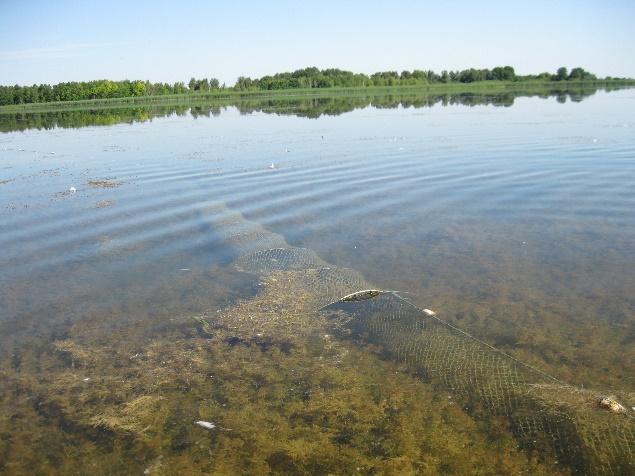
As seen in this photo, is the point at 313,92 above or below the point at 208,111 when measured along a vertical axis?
above

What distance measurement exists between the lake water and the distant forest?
10710 cm

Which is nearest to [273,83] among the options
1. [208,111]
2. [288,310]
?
[208,111]

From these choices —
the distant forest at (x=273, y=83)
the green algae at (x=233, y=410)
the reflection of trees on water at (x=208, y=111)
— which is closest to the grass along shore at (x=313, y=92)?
the distant forest at (x=273, y=83)

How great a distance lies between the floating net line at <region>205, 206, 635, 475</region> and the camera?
4.49m

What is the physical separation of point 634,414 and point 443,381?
70.4 inches

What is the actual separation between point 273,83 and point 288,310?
128m

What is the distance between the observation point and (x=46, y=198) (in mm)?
15117

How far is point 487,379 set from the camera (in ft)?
18.0

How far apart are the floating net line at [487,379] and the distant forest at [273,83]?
117882 millimetres

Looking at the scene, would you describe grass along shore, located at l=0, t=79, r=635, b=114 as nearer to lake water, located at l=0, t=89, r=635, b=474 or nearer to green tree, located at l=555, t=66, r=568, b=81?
green tree, located at l=555, t=66, r=568, b=81

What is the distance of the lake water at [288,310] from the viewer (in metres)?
4.77

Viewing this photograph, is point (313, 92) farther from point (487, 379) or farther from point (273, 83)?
point (487, 379)

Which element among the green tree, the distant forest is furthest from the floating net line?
the green tree

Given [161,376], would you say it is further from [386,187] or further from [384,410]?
[386,187]
